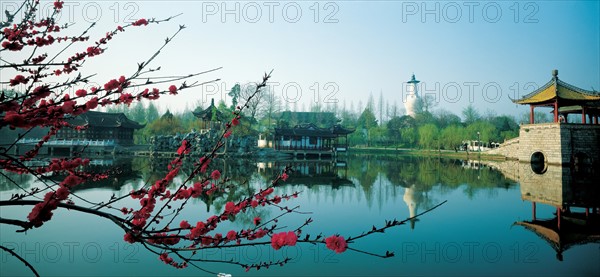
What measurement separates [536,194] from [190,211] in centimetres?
1132

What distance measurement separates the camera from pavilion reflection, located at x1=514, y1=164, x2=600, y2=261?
21.4ft

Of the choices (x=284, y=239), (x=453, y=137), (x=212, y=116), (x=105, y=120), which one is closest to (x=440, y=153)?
(x=453, y=137)

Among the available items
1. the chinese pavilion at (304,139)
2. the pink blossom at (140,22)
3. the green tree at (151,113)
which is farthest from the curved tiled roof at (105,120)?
the pink blossom at (140,22)

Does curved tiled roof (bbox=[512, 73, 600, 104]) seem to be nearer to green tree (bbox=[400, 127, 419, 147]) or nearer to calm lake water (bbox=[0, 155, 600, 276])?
calm lake water (bbox=[0, 155, 600, 276])

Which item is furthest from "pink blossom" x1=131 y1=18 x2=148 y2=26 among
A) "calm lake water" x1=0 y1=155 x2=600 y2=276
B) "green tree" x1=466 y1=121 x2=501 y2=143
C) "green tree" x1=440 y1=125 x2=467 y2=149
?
"green tree" x1=466 y1=121 x2=501 y2=143

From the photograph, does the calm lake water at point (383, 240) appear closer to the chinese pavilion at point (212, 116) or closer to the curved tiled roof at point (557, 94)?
the curved tiled roof at point (557, 94)

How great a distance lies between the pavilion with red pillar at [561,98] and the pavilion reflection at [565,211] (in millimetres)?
8641

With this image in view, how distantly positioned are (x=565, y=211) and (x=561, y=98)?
52.9ft

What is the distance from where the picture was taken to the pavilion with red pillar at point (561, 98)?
2064 centimetres

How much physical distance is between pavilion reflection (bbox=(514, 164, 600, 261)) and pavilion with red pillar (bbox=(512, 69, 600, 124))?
8.64 meters

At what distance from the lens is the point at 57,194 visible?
5.04 feet

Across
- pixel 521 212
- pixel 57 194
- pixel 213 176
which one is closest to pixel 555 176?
pixel 521 212

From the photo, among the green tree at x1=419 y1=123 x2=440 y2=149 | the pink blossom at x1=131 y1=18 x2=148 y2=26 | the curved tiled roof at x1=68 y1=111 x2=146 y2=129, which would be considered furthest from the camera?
the green tree at x1=419 y1=123 x2=440 y2=149

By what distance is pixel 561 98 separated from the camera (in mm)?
20812
